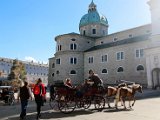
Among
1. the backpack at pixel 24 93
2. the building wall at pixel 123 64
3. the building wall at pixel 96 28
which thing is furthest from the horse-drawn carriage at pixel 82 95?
the building wall at pixel 96 28

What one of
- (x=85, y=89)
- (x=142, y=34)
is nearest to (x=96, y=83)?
(x=85, y=89)

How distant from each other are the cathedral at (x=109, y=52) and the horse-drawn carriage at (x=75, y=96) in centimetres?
2043

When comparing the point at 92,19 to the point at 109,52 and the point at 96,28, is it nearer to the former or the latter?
the point at 96,28

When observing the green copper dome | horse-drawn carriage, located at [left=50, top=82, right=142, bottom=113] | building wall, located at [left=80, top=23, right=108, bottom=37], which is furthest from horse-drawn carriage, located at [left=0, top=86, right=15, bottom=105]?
the green copper dome

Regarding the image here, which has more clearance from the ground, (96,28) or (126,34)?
(96,28)

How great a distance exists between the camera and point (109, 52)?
1656 inches

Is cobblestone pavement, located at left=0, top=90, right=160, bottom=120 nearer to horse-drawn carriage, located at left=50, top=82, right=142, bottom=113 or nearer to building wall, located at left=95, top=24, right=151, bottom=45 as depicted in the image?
horse-drawn carriage, located at left=50, top=82, right=142, bottom=113

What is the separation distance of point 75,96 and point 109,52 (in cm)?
3193

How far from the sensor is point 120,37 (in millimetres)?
46625

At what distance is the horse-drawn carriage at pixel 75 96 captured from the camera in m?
10.7

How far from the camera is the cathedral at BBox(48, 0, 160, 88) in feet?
104

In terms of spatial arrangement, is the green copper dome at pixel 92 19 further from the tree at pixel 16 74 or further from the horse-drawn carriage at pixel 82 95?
the horse-drawn carriage at pixel 82 95

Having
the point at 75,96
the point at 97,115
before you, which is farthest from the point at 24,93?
the point at 97,115

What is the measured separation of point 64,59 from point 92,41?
8649mm
